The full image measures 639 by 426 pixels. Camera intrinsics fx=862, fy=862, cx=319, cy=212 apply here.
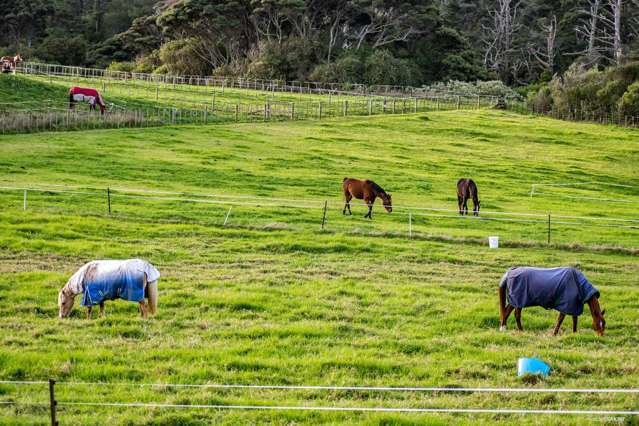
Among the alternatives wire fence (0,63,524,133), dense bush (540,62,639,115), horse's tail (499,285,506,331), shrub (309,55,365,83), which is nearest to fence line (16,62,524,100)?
wire fence (0,63,524,133)

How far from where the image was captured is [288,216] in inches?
1171

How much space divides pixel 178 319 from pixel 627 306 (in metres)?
9.89

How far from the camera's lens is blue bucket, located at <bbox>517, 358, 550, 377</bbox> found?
44.7 feet

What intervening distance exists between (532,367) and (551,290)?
2790mm

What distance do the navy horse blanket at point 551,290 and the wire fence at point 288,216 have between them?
1140 cm

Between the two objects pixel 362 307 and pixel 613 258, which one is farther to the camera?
pixel 613 258

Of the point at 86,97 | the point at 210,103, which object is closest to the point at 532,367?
the point at 86,97

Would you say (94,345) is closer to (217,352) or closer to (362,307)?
(217,352)

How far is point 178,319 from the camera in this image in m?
16.6

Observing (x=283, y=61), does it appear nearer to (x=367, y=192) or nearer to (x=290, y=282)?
(x=367, y=192)

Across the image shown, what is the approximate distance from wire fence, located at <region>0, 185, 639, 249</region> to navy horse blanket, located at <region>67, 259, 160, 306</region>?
11670 mm

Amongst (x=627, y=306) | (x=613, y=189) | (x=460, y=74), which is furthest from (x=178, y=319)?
(x=460, y=74)

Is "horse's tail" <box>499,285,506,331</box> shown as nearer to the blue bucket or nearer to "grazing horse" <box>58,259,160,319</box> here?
the blue bucket

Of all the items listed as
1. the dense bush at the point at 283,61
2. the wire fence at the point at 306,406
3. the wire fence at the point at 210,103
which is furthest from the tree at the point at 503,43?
the wire fence at the point at 306,406
